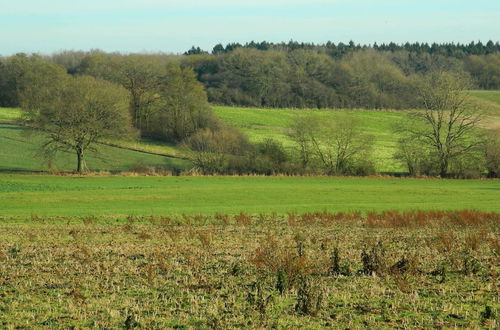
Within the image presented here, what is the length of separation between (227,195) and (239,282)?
105 ft

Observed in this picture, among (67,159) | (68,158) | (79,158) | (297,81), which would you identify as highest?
(297,81)

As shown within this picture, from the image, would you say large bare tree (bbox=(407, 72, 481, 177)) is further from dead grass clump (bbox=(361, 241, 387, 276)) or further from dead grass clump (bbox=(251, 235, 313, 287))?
dead grass clump (bbox=(251, 235, 313, 287))

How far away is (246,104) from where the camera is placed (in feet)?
377

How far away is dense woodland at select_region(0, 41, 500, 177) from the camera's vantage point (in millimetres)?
63469

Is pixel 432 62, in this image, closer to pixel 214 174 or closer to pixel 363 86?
pixel 363 86

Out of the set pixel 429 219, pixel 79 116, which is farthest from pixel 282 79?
pixel 429 219

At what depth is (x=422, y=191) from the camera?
50438 millimetres

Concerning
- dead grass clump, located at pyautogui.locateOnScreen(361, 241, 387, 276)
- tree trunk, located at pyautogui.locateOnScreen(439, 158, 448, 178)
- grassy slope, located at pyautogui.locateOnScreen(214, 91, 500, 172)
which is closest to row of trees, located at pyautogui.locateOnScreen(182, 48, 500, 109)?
grassy slope, located at pyautogui.locateOnScreen(214, 91, 500, 172)

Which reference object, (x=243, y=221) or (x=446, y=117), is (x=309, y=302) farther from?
(x=446, y=117)

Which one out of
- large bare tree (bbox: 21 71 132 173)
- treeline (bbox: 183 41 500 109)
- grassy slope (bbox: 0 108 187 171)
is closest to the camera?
large bare tree (bbox: 21 71 132 173)

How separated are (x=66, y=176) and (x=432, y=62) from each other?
131 meters

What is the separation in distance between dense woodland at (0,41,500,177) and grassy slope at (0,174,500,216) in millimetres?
6090

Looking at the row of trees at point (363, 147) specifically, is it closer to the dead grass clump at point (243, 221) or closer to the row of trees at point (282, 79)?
the dead grass clump at point (243, 221)

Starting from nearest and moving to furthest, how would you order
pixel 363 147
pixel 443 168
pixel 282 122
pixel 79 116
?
pixel 79 116, pixel 443 168, pixel 363 147, pixel 282 122
